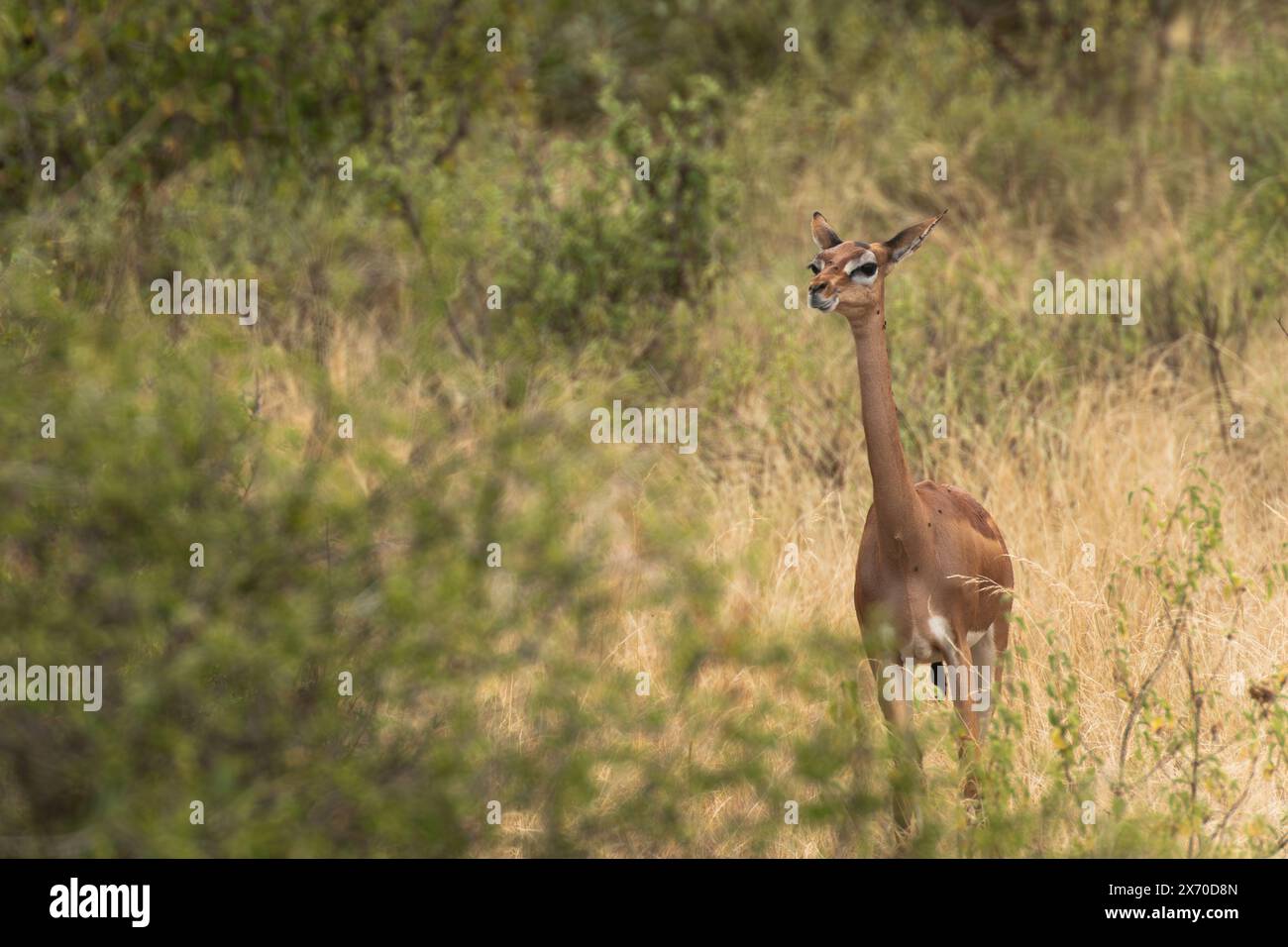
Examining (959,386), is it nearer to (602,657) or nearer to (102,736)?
(602,657)

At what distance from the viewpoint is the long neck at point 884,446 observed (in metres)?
5.27

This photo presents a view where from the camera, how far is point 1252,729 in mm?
4906

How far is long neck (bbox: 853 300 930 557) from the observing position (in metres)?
5.27

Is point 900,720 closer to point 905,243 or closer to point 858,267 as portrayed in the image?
point 858,267

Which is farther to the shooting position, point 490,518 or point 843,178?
point 843,178

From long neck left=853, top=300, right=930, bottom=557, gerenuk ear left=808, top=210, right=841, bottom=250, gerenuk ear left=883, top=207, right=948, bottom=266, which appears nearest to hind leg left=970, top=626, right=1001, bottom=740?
long neck left=853, top=300, right=930, bottom=557

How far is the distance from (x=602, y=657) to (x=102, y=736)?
106 inches

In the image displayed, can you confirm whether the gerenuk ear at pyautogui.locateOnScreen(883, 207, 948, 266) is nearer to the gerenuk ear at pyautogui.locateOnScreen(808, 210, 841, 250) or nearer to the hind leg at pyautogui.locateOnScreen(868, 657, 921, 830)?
the gerenuk ear at pyautogui.locateOnScreen(808, 210, 841, 250)

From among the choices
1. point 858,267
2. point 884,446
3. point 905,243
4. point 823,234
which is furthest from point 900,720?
point 823,234

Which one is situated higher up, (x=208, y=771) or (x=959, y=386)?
(x=959, y=386)

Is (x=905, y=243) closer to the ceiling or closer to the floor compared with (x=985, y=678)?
closer to the ceiling

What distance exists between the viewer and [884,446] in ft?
17.3
